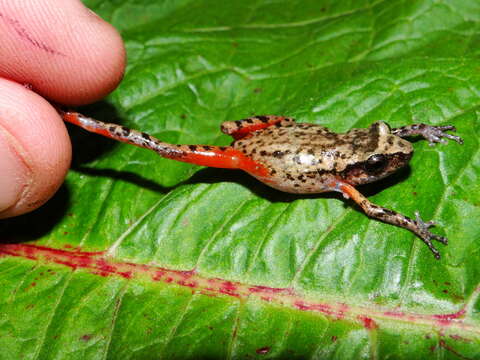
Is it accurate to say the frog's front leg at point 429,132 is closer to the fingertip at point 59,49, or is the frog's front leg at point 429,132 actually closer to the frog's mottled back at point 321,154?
the frog's mottled back at point 321,154

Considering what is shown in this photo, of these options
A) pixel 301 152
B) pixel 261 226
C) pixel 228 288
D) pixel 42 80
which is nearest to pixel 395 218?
pixel 261 226

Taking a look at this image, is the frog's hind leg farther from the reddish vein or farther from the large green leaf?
the reddish vein

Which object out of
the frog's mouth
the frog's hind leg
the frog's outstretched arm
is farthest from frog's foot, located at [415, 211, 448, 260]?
the frog's hind leg

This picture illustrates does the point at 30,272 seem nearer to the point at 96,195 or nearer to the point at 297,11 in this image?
the point at 96,195

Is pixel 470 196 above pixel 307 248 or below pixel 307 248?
above

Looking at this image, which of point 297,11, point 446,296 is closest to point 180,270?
point 446,296
